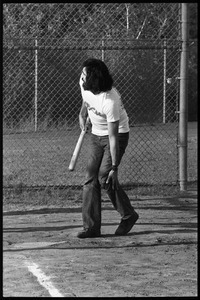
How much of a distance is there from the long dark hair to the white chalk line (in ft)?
6.84


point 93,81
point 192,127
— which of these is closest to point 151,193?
point 93,81

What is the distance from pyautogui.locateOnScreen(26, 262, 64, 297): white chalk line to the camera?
596 centimetres

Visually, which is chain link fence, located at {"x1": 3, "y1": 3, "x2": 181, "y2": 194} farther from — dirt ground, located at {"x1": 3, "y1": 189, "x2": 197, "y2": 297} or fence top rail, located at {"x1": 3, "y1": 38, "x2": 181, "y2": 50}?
dirt ground, located at {"x1": 3, "y1": 189, "x2": 197, "y2": 297}

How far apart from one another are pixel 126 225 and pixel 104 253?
39.6 inches

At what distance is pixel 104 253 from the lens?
752 cm

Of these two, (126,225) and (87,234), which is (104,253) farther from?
(126,225)

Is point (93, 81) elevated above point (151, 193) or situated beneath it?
elevated above

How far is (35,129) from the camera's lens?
15250mm

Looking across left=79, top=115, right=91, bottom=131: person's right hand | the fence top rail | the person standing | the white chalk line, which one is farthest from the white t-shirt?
the fence top rail

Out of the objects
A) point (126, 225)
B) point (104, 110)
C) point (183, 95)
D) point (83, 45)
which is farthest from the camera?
point (83, 45)

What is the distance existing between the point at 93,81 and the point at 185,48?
3460 millimetres

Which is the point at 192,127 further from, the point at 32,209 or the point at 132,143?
the point at 32,209

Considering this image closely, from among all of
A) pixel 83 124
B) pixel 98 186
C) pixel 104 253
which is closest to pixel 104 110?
pixel 83 124

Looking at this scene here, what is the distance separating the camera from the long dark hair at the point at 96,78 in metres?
8.23
